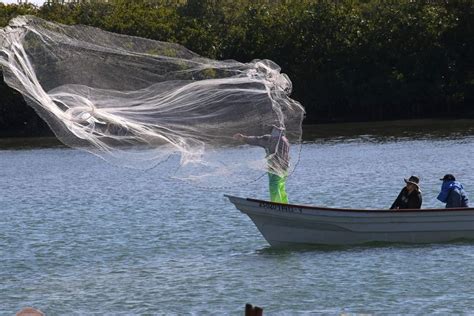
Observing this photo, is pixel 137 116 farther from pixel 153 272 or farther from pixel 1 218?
pixel 1 218

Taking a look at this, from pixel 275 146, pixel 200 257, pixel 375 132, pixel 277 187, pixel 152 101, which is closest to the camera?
pixel 152 101

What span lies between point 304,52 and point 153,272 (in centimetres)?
6310

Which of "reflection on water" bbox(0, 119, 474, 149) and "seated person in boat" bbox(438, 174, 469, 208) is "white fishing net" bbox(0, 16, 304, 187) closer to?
"seated person in boat" bbox(438, 174, 469, 208)

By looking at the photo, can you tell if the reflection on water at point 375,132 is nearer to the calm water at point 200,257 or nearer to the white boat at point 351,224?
the calm water at point 200,257

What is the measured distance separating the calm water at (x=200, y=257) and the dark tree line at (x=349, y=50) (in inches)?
1435

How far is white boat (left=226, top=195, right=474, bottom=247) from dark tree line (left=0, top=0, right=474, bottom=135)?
186 feet

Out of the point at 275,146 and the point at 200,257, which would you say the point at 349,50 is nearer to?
the point at 200,257

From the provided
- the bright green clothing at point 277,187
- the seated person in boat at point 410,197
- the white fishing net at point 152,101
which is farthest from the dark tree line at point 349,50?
the white fishing net at point 152,101

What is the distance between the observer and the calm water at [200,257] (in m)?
19.0

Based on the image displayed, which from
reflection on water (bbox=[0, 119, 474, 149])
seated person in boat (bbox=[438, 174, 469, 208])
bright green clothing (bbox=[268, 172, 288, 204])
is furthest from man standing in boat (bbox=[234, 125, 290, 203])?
reflection on water (bbox=[0, 119, 474, 149])

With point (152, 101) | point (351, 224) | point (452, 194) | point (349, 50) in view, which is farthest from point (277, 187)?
point (349, 50)

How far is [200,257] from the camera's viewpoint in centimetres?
2375

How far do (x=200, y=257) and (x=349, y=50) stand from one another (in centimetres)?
6011

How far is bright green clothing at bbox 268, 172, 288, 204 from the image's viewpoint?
71.6 feet
